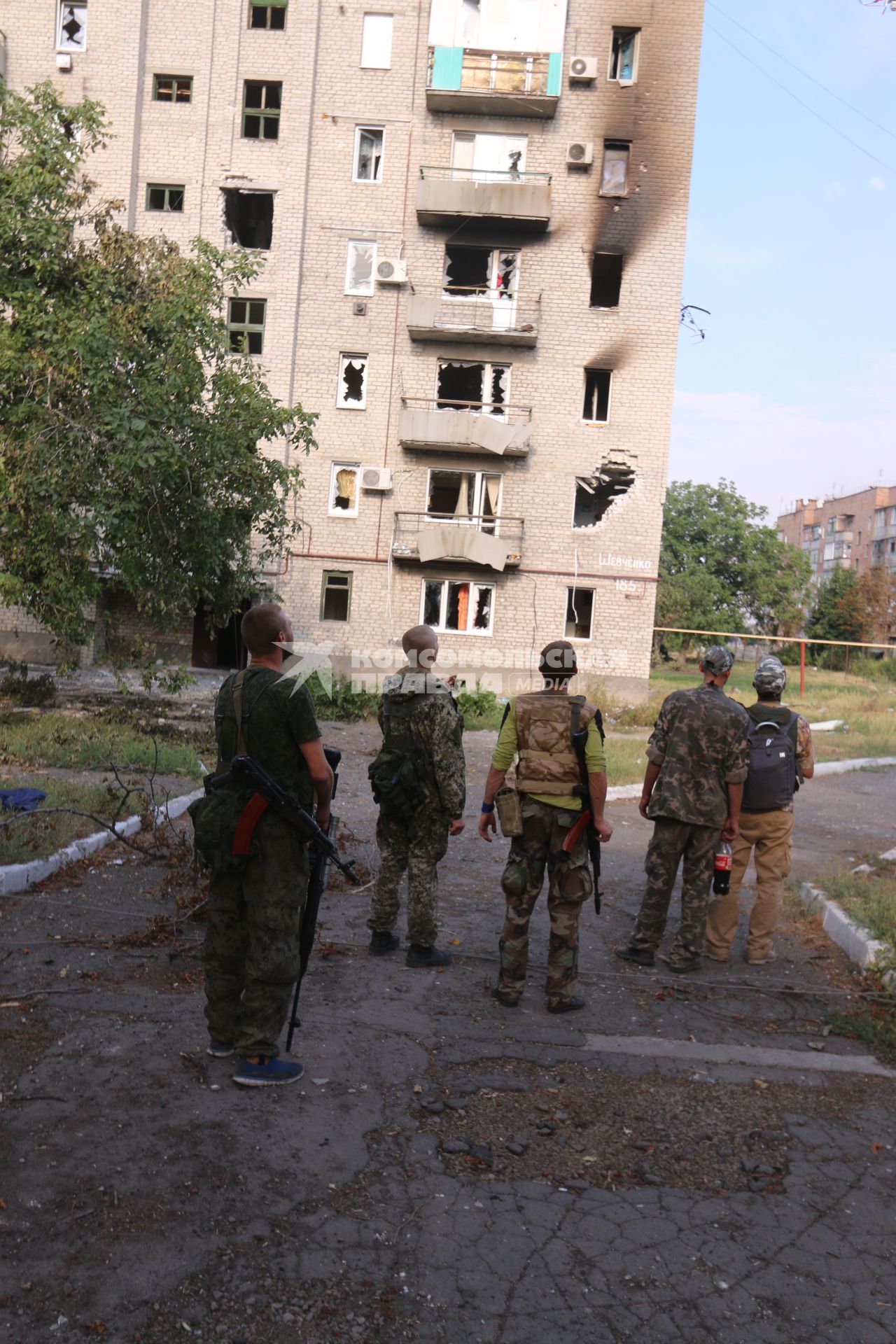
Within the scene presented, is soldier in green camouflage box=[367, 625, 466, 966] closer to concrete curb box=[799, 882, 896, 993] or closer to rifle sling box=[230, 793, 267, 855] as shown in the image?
rifle sling box=[230, 793, 267, 855]

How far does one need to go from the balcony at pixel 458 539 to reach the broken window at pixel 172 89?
1167cm

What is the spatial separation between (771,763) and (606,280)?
2133cm

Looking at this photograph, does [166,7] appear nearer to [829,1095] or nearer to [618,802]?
[618,802]

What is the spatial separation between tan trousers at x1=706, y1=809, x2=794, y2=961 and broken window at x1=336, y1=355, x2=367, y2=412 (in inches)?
806

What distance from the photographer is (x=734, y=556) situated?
5944 cm

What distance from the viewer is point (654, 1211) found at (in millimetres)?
3416

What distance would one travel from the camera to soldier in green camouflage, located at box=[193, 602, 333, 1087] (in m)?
4.11

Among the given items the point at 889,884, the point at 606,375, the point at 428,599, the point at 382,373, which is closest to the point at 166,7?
the point at 382,373

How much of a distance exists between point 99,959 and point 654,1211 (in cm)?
322

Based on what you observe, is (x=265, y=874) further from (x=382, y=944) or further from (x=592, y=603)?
(x=592, y=603)

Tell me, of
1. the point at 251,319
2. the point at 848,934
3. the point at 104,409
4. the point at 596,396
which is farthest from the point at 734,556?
the point at 848,934

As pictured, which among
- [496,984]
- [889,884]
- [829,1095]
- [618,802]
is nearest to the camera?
[829,1095]

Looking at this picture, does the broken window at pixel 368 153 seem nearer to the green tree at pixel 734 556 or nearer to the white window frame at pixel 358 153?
the white window frame at pixel 358 153

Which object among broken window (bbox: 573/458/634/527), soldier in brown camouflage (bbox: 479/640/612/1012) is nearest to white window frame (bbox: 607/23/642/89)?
broken window (bbox: 573/458/634/527)
